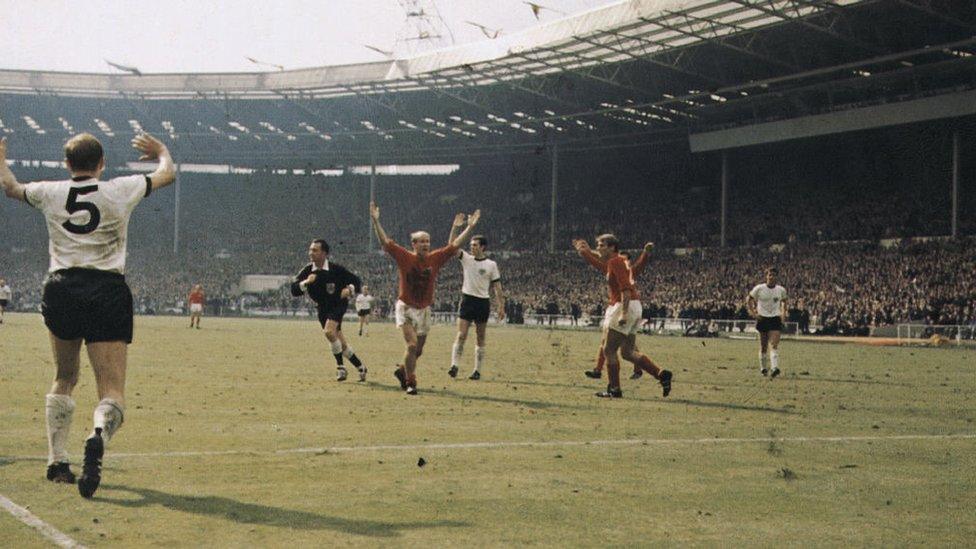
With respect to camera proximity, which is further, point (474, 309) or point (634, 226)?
point (634, 226)

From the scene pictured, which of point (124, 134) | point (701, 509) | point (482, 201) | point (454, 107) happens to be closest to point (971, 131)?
point (454, 107)

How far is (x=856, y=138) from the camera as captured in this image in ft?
187

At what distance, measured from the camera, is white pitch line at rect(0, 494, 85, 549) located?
5.02 m

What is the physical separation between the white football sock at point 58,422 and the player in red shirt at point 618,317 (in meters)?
7.74

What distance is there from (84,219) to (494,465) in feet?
10.9

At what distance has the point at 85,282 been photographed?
638 centimetres

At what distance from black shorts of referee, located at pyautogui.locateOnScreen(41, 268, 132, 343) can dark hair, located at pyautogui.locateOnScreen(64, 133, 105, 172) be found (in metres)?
0.65

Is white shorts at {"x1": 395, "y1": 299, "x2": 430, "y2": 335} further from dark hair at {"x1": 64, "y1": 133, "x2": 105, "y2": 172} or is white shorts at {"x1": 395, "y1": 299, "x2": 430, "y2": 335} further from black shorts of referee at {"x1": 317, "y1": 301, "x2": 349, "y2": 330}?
dark hair at {"x1": 64, "y1": 133, "x2": 105, "y2": 172}

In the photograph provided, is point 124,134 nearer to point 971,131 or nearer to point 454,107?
point 454,107

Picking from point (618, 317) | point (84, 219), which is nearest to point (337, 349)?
point (618, 317)

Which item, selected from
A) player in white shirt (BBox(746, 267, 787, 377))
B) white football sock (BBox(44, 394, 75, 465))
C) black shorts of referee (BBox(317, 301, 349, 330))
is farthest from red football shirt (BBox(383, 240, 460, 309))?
white football sock (BBox(44, 394, 75, 465))

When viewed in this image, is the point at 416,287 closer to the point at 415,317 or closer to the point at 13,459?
the point at 415,317

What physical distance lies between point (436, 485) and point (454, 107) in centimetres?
5857

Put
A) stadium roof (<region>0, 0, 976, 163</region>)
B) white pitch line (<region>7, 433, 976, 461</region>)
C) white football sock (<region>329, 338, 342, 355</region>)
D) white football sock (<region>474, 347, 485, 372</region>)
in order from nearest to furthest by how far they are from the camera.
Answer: white pitch line (<region>7, 433, 976, 461</region>) → white football sock (<region>329, 338, 342, 355</region>) → white football sock (<region>474, 347, 485, 372</region>) → stadium roof (<region>0, 0, 976, 163</region>)
